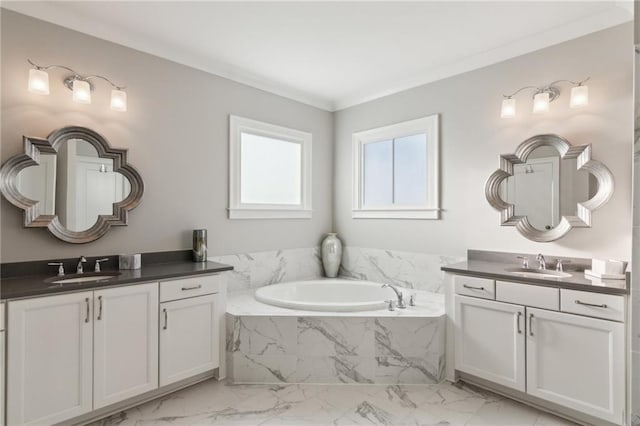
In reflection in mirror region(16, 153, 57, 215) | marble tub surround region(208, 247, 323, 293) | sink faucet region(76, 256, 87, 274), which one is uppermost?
reflection in mirror region(16, 153, 57, 215)

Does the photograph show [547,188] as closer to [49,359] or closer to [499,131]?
[499,131]

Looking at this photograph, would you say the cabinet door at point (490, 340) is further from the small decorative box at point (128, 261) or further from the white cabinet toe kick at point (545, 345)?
the small decorative box at point (128, 261)

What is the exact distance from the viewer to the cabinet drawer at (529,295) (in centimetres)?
225

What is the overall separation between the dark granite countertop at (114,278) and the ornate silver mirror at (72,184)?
1.15ft

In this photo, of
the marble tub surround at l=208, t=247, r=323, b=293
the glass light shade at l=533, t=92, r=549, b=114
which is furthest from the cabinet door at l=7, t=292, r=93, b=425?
the glass light shade at l=533, t=92, r=549, b=114

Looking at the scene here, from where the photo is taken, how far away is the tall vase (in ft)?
13.3

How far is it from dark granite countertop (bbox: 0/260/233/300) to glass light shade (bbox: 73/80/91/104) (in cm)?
120

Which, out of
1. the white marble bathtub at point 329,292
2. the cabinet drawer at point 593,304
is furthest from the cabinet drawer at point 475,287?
the white marble bathtub at point 329,292

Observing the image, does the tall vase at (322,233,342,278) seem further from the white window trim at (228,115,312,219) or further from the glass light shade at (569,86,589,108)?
the glass light shade at (569,86,589,108)

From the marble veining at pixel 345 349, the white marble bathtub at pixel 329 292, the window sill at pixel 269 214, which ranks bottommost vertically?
the marble veining at pixel 345 349

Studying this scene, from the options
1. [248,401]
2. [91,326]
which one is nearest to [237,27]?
[91,326]

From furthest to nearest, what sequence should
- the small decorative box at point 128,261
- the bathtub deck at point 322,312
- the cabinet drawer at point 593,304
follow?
the bathtub deck at point 322,312 < the small decorative box at point 128,261 < the cabinet drawer at point 593,304

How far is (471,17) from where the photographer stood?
2463mm

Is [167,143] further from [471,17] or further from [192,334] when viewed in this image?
[471,17]
